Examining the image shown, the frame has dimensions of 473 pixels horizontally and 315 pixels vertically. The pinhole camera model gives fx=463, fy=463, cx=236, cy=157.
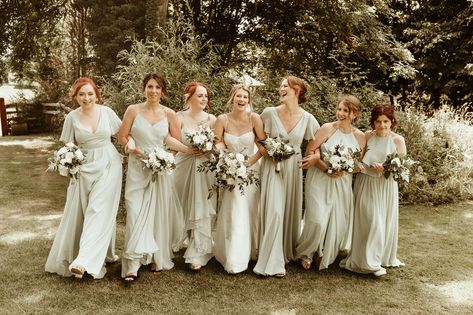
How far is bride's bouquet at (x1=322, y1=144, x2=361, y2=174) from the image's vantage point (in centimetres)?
532

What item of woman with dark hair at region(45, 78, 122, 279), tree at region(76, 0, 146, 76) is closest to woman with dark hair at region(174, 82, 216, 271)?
woman with dark hair at region(45, 78, 122, 279)

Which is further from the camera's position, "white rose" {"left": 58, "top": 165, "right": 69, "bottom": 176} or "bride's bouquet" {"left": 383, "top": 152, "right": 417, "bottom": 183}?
"bride's bouquet" {"left": 383, "top": 152, "right": 417, "bottom": 183}

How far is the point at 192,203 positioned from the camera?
18.8 feet

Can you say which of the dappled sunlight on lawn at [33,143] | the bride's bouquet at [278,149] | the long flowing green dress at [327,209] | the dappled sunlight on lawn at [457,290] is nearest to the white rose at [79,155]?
the bride's bouquet at [278,149]

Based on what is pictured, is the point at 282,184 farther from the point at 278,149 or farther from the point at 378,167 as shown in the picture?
the point at 378,167

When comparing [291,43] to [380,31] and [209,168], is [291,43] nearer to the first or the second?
[380,31]

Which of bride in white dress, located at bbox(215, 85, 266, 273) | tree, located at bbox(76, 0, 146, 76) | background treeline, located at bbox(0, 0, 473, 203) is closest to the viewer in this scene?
bride in white dress, located at bbox(215, 85, 266, 273)

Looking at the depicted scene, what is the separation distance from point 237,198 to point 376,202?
167 centimetres

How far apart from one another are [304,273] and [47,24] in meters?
13.7

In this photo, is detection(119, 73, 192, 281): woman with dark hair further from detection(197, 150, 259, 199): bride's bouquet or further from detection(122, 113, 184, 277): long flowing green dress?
detection(197, 150, 259, 199): bride's bouquet

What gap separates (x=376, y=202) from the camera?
557cm

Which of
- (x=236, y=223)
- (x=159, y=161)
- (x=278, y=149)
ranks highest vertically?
(x=278, y=149)

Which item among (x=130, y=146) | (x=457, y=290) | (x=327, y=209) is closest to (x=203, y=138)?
(x=130, y=146)

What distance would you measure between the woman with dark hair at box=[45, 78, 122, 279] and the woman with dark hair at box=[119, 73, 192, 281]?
20 centimetres
